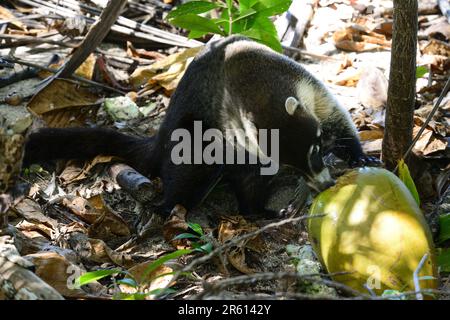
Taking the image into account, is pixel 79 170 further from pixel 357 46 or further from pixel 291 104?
pixel 357 46

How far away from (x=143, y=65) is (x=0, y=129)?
306 cm

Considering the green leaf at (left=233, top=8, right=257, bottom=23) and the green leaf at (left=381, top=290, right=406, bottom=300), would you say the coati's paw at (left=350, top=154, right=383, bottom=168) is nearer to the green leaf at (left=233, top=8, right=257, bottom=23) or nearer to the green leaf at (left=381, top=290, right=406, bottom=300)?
the green leaf at (left=233, top=8, right=257, bottom=23)

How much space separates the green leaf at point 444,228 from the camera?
3.30 meters

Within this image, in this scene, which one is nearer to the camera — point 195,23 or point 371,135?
point 371,135

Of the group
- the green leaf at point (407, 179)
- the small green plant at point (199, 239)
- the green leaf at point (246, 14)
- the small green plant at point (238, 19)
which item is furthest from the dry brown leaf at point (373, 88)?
the small green plant at point (199, 239)

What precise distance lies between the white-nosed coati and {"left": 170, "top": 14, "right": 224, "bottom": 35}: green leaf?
286 millimetres

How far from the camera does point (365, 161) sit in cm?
420

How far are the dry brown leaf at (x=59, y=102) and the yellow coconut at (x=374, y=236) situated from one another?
8.95 feet

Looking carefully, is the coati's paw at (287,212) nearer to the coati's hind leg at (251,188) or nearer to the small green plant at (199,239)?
the coati's hind leg at (251,188)

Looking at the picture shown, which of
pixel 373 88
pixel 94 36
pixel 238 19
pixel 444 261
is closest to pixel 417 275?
pixel 444 261

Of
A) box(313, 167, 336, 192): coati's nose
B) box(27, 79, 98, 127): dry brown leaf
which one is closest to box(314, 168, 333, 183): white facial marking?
box(313, 167, 336, 192): coati's nose

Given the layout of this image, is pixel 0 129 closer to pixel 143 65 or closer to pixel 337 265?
pixel 337 265

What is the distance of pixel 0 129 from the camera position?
268 cm

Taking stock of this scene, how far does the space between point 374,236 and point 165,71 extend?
314 centimetres
